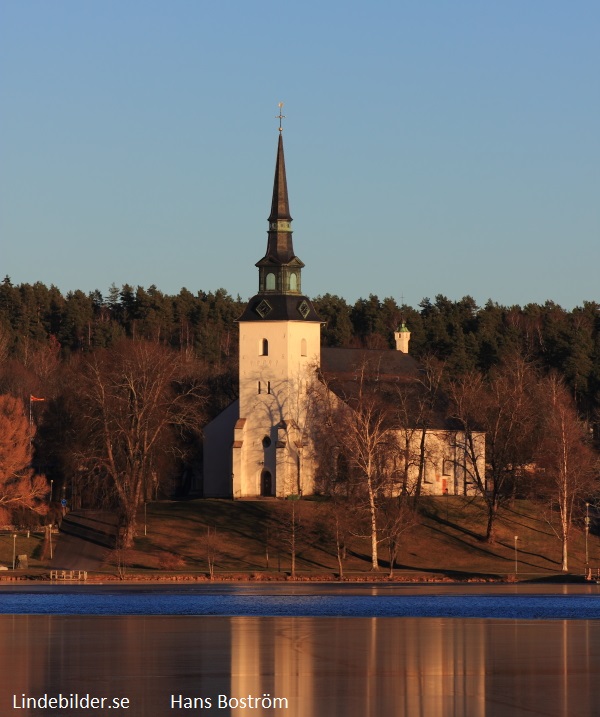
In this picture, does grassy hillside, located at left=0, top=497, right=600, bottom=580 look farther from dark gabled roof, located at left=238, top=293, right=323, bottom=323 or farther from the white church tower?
dark gabled roof, located at left=238, top=293, right=323, bottom=323

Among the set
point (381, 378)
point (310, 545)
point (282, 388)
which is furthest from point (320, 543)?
point (381, 378)

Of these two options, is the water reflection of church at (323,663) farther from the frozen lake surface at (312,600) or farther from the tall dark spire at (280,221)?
the tall dark spire at (280,221)

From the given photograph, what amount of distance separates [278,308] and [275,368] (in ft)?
13.2

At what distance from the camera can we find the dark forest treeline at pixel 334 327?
142000 mm

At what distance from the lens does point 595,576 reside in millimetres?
82062

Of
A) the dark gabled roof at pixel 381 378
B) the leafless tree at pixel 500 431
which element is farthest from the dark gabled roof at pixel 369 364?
the leafless tree at pixel 500 431

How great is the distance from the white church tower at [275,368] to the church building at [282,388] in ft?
0.21

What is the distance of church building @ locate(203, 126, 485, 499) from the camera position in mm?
105250

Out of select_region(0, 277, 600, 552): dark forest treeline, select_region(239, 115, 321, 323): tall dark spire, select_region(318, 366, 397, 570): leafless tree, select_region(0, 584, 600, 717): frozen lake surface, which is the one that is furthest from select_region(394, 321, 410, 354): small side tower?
select_region(0, 584, 600, 717): frozen lake surface

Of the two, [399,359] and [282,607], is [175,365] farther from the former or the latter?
[282,607]

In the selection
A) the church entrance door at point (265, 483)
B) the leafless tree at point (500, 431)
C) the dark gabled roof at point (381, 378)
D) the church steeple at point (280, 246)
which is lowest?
the church entrance door at point (265, 483)

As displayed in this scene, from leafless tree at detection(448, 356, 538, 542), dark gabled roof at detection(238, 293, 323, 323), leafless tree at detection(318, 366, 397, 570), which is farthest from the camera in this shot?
dark gabled roof at detection(238, 293, 323, 323)

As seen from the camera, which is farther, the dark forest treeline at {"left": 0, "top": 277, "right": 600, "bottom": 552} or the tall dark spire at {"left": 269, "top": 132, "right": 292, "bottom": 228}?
the tall dark spire at {"left": 269, "top": 132, "right": 292, "bottom": 228}

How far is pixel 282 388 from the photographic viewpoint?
10669 cm
